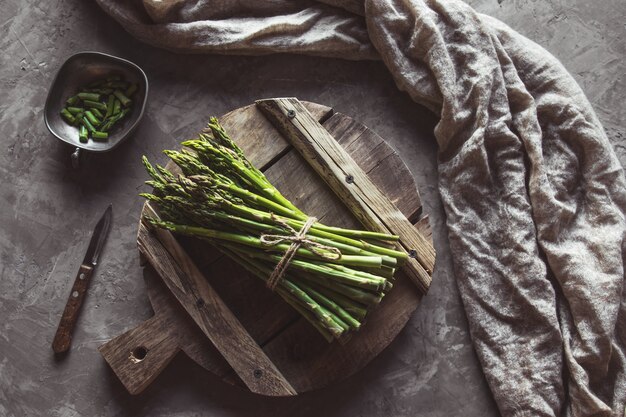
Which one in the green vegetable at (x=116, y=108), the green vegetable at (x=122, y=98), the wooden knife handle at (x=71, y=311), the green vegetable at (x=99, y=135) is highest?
the green vegetable at (x=122, y=98)

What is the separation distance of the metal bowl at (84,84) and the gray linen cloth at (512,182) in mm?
214

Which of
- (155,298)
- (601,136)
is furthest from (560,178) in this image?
(155,298)

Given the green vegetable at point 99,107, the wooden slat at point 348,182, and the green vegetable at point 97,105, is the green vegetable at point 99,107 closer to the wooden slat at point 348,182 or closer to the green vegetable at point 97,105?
the green vegetable at point 97,105

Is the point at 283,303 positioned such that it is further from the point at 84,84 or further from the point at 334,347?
the point at 84,84

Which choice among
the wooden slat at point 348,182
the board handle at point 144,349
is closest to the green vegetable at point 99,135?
the wooden slat at point 348,182

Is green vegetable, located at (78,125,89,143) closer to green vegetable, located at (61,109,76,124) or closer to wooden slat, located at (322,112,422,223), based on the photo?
green vegetable, located at (61,109,76,124)

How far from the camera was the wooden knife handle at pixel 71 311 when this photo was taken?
2771 millimetres

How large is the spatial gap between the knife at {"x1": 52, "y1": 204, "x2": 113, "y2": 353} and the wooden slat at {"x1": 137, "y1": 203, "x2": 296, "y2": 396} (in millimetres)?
292

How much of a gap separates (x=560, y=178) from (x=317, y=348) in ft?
3.71

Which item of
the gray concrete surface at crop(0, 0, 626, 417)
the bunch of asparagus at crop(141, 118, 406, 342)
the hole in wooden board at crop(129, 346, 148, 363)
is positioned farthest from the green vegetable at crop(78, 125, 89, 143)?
the hole in wooden board at crop(129, 346, 148, 363)

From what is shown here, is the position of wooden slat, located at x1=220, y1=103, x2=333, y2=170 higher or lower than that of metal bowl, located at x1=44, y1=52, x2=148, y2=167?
higher

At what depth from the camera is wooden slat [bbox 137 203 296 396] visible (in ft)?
8.30

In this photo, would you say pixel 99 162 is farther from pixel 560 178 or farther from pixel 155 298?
pixel 560 178

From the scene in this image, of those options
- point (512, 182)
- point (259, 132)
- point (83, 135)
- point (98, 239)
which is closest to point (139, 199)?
point (98, 239)
